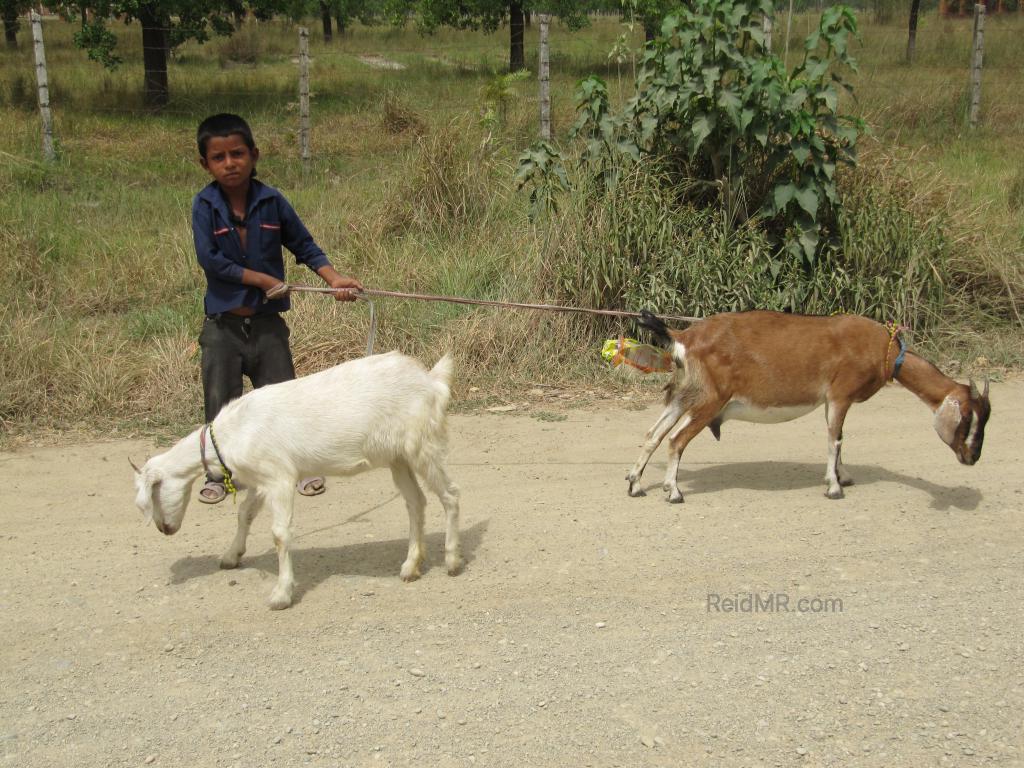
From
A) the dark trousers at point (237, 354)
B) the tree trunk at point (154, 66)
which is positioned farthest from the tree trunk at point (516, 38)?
the dark trousers at point (237, 354)

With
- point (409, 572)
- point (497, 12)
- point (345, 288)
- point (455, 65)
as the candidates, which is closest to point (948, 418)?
point (409, 572)

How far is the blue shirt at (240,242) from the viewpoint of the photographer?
513 centimetres

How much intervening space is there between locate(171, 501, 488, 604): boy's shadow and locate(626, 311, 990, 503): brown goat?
122 cm

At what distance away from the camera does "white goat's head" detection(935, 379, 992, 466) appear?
207 inches

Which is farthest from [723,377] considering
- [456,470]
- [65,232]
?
[65,232]

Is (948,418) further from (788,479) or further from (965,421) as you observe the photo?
(788,479)

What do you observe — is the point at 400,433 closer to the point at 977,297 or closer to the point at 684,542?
the point at 684,542

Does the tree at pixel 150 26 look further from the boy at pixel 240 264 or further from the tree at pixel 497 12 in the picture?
the boy at pixel 240 264

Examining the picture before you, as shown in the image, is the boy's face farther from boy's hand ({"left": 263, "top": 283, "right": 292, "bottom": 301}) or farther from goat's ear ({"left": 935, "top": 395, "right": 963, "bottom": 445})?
goat's ear ({"left": 935, "top": 395, "right": 963, "bottom": 445})

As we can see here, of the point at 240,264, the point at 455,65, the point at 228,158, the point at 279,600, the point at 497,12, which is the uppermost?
the point at 497,12

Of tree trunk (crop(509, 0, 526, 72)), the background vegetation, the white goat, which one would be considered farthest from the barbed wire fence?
the white goat

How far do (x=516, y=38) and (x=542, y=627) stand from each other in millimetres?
22616

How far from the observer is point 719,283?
8.19 meters

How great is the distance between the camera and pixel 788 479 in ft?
19.4
